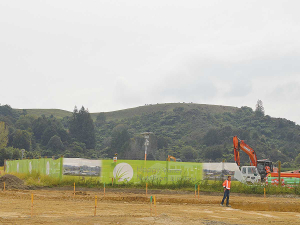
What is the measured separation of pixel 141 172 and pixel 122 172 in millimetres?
1524

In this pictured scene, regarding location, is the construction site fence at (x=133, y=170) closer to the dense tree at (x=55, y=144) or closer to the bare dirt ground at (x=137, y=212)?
the bare dirt ground at (x=137, y=212)

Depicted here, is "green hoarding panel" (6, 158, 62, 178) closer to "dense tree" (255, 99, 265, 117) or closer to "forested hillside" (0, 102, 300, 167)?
"forested hillside" (0, 102, 300, 167)

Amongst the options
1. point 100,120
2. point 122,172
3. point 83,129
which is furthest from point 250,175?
point 100,120

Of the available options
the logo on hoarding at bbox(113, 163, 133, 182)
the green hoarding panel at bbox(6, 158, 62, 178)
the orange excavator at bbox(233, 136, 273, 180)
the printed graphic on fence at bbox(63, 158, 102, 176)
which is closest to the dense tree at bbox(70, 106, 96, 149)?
the green hoarding panel at bbox(6, 158, 62, 178)

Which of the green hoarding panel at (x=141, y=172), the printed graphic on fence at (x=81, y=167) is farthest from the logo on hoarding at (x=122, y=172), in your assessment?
the printed graphic on fence at (x=81, y=167)

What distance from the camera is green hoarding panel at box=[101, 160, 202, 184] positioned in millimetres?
31109

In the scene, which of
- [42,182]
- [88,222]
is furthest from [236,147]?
[88,222]

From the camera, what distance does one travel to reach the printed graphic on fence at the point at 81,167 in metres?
31.3

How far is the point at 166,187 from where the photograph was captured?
30703 millimetres

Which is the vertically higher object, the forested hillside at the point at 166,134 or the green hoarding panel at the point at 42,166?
the forested hillside at the point at 166,134

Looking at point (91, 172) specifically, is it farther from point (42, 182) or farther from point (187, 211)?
point (187, 211)

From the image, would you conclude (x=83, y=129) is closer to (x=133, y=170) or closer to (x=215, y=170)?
(x=133, y=170)

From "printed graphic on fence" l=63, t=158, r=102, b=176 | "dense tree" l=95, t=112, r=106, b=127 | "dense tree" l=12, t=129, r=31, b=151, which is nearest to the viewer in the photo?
"printed graphic on fence" l=63, t=158, r=102, b=176

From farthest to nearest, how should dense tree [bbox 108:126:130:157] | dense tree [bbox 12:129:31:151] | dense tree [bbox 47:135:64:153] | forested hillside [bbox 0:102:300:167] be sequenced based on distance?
dense tree [bbox 47:135:64:153]
dense tree [bbox 108:126:130:157]
dense tree [bbox 12:129:31:151]
forested hillside [bbox 0:102:300:167]
